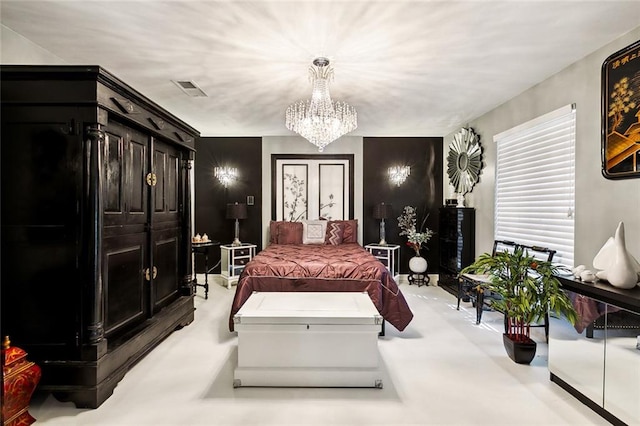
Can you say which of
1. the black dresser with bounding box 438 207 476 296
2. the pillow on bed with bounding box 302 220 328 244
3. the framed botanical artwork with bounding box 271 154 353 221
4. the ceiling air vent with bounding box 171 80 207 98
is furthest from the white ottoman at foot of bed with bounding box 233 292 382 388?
the framed botanical artwork with bounding box 271 154 353 221

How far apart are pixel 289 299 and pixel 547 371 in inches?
84.9

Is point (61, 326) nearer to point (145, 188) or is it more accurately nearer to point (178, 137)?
point (145, 188)

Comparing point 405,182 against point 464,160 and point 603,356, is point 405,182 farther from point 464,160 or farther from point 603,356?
point 603,356

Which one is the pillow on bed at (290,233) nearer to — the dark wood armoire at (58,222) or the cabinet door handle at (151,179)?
the cabinet door handle at (151,179)

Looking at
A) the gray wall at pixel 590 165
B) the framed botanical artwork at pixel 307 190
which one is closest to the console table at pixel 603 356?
the gray wall at pixel 590 165

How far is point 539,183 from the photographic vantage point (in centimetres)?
355

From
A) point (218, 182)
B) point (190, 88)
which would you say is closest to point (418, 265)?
point (218, 182)

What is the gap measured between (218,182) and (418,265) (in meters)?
3.82

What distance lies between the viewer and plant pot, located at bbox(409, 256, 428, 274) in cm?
573

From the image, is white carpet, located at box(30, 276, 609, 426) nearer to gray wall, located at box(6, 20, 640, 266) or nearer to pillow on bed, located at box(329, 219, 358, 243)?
Answer: gray wall, located at box(6, 20, 640, 266)

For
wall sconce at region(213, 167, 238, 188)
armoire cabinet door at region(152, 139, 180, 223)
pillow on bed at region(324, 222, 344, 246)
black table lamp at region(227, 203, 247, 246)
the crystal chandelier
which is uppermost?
the crystal chandelier

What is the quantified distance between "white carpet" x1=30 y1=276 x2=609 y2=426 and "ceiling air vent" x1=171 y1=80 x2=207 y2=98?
2631mm

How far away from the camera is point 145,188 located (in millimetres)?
3000

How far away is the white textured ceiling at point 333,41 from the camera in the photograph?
7.23 feet
